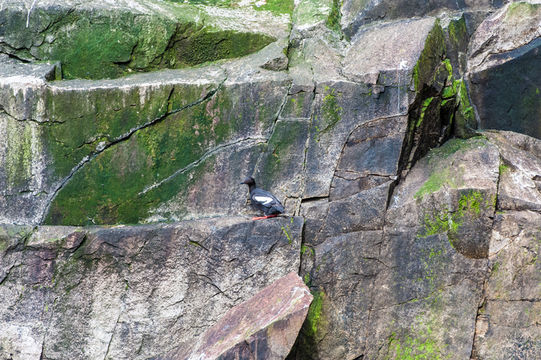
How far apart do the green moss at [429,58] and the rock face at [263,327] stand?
318 centimetres

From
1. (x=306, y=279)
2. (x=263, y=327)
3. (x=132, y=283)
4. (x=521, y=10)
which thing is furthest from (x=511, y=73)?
(x=132, y=283)

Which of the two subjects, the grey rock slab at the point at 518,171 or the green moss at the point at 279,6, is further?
the green moss at the point at 279,6

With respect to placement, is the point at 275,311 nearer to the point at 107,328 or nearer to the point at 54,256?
the point at 107,328

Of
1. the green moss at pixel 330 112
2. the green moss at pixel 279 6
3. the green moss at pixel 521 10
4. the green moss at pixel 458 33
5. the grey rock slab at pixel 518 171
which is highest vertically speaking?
the green moss at pixel 521 10

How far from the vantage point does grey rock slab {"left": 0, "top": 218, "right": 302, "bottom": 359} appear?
30.0 feet

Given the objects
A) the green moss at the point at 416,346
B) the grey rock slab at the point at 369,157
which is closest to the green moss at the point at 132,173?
the grey rock slab at the point at 369,157

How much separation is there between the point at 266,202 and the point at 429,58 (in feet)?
10.2

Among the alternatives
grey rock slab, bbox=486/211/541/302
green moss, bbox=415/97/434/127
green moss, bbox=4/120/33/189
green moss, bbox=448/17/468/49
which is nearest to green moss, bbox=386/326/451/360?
grey rock slab, bbox=486/211/541/302

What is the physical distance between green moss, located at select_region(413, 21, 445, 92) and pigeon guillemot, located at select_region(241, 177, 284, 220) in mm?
2435

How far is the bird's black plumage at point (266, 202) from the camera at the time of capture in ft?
29.9

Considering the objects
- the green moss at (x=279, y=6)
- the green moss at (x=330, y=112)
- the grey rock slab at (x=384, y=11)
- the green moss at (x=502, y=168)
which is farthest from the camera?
the green moss at (x=279, y=6)

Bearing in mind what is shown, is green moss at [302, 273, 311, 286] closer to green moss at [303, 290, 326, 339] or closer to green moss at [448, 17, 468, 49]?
green moss at [303, 290, 326, 339]

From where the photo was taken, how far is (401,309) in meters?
9.09

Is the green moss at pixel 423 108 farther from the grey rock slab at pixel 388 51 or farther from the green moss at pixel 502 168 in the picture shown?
the green moss at pixel 502 168
